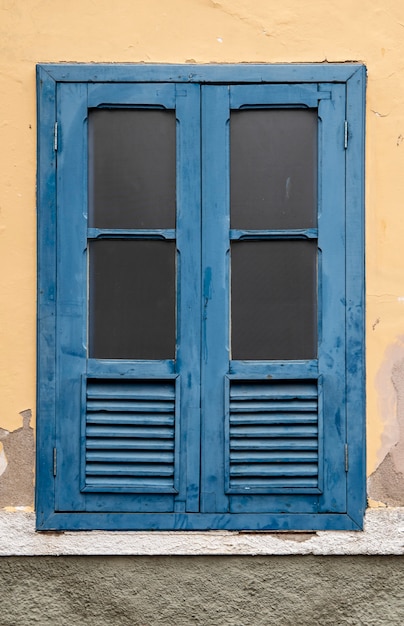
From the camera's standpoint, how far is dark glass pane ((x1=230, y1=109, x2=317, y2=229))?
118 inches

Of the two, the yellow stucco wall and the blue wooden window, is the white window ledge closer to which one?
the blue wooden window

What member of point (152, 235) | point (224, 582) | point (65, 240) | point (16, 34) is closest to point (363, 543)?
point (224, 582)

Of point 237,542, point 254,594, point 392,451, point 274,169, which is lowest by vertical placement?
point 254,594

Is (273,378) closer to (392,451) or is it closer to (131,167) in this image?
(392,451)

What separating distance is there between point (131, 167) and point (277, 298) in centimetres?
74

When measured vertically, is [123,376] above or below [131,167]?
below

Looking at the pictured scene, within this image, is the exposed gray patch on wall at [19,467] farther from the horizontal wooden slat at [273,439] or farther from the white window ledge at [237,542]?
the horizontal wooden slat at [273,439]

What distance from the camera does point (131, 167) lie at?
2.99 meters

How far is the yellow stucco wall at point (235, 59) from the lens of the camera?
2.98 meters

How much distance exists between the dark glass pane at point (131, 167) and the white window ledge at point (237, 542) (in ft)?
3.82

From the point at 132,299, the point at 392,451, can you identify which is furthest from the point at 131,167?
the point at 392,451

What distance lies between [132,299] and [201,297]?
26cm

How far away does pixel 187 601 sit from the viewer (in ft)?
9.71

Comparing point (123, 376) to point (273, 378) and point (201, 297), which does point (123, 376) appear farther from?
point (273, 378)
